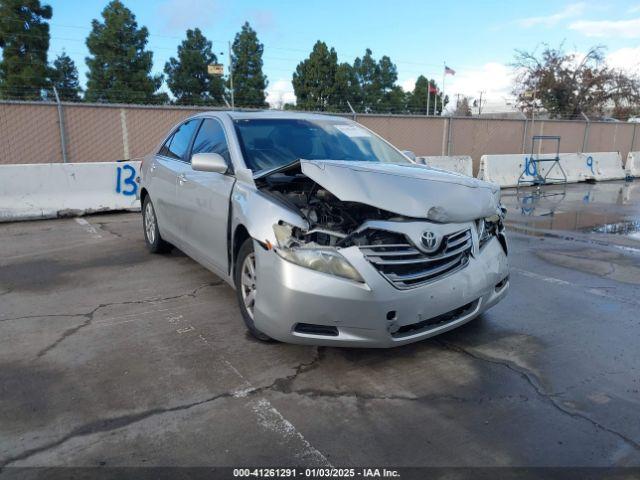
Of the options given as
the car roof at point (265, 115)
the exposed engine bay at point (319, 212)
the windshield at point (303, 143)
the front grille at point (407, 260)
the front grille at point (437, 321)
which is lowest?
the front grille at point (437, 321)

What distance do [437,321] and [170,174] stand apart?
3.48m

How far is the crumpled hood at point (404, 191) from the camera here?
3473mm

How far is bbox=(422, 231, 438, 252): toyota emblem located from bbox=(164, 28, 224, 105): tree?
115ft

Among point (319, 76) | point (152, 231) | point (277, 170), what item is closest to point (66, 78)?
point (319, 76)

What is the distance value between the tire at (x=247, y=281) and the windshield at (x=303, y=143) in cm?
78

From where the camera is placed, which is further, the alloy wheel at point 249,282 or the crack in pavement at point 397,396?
→ the alloy wheel at point 249,282

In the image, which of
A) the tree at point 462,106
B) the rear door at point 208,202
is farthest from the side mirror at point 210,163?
the tree at point 462,106

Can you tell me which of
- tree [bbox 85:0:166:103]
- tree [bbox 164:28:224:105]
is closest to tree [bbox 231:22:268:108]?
tree [bbox 164:28:224:105]

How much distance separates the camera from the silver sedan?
3.30 meters

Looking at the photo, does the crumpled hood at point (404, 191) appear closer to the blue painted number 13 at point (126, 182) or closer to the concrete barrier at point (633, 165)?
the blue painted number 13 at point (126, 182)

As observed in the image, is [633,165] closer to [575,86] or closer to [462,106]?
[575,86]

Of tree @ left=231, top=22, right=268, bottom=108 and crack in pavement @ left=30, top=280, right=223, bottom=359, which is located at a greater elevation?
tree @ left=231, top=22, right=268, bottom=108

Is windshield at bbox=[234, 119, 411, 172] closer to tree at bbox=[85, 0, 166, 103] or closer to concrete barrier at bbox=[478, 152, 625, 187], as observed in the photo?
concrete barrier at bbox=[478, 152, 625, 187]

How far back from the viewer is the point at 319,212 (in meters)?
3.73
